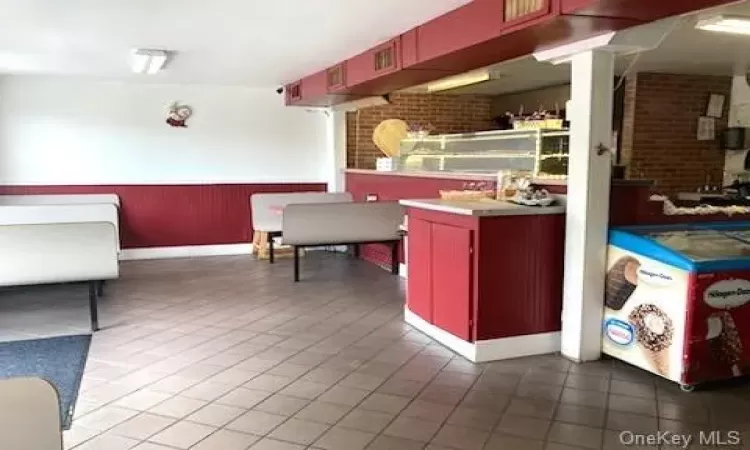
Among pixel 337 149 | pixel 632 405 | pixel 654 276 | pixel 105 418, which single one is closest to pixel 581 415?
pixel 632 405

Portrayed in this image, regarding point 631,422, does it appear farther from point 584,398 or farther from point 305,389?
point 305,389

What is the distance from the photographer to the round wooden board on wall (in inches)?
327

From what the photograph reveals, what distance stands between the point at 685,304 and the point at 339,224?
386 cm

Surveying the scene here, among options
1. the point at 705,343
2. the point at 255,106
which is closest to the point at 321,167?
the point at 255,106

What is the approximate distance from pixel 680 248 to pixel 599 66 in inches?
46.8

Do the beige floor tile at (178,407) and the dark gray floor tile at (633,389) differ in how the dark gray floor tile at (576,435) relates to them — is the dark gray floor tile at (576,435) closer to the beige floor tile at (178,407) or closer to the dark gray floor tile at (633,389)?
the dark gray floor tile at (633,389)

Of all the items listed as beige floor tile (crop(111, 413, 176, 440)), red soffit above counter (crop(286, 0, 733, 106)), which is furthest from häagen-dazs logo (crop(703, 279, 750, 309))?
beige floor tile (crop(111, 413, 176, 440))

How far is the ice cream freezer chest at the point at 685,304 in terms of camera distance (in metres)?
3.36

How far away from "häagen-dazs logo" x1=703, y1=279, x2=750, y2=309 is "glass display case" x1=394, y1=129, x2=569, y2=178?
136 centimetres

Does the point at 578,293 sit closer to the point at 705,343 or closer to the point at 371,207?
the point at 705,343

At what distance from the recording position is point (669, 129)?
7.59m

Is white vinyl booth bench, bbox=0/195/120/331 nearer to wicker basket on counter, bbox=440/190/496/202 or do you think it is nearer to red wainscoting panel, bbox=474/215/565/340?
wicker basket on counter, bbox=440/190/496/202

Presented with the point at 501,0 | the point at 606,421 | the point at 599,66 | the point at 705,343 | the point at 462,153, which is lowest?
the point at 606,421

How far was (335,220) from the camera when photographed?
6.57 meters
